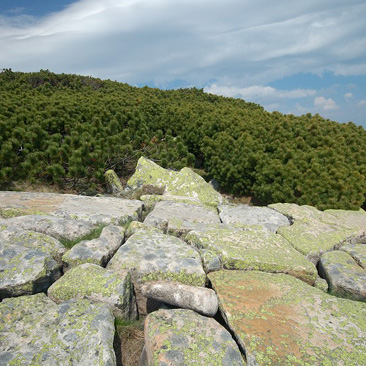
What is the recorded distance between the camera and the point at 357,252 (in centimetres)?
437

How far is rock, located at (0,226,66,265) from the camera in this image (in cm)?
388

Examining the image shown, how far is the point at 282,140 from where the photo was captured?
8.55 metres

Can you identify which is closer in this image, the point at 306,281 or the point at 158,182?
the point at 306,281

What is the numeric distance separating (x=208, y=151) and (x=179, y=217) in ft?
15.2

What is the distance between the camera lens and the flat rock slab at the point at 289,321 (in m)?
2.60

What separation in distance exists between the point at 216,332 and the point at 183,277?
809 millimetres

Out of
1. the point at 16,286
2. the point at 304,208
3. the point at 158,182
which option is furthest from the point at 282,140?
the point at 16,286

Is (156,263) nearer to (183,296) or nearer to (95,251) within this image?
(183,296)

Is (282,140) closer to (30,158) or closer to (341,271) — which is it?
(341,271)

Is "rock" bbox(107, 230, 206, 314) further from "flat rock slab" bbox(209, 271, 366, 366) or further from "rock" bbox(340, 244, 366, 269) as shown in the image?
"rock" bbox(340, 244, 366, 269)

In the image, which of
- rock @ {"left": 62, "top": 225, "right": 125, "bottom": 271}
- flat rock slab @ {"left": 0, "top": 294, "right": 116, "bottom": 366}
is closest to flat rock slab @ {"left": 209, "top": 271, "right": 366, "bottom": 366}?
flat rock slab @ {"left": 0, "top": 294, "right": 116, "bottom": 366}

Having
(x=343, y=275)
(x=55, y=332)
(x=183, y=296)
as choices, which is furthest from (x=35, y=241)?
(x=343, y=275)

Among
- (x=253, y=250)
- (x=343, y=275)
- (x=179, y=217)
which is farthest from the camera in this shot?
(x=179, y=217)

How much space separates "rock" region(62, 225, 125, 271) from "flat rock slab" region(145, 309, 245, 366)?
118 centimetres
